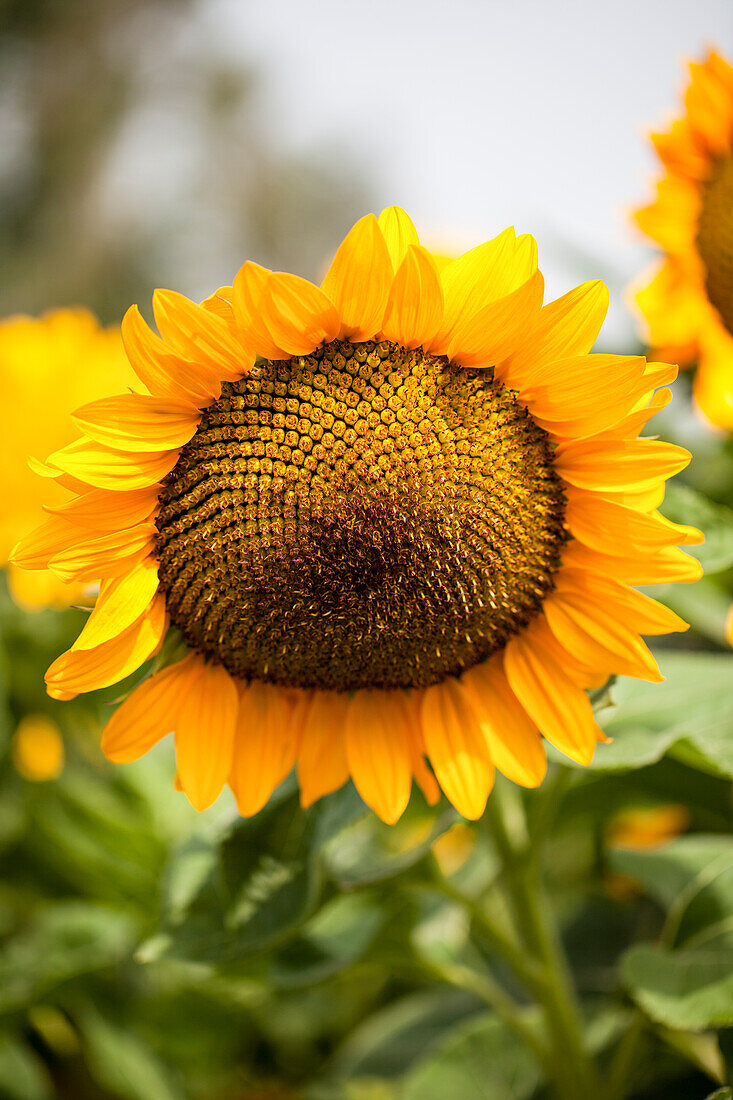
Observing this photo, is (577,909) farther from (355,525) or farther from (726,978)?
(355,525)

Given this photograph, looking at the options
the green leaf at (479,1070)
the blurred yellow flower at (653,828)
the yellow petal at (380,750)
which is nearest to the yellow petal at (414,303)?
the yellow petal at (380,750)

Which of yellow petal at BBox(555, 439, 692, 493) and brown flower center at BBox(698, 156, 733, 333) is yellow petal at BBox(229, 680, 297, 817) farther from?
brown flower center at BBox(698, 156, 733, 333)

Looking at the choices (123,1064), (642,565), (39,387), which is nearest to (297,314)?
(642,565)

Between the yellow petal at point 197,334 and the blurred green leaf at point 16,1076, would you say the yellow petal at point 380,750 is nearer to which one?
the yellow petal at point 197,334

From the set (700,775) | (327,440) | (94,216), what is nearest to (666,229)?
(700,775)

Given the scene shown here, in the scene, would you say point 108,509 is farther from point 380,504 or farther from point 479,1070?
point 479,1070

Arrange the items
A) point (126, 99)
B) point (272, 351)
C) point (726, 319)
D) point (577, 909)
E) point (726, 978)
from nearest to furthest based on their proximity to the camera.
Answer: point (272, 351), point (726, 978), point (726, 319), point (577, 909), point (126, 99)
